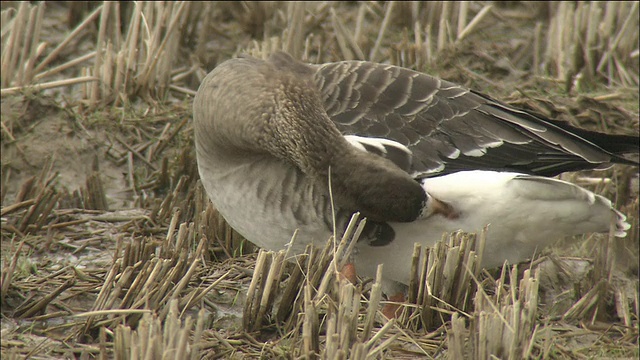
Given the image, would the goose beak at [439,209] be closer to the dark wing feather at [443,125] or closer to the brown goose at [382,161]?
the brown goose at [382,161]

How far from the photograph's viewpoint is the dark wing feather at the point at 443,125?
458 centimetres

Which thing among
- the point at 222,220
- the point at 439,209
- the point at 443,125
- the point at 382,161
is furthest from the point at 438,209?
the point at 222,220

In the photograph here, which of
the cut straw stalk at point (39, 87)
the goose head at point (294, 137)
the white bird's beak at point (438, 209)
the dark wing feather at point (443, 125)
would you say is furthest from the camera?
the cut straw stalk at point (39, 87)

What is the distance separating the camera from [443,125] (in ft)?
15.5

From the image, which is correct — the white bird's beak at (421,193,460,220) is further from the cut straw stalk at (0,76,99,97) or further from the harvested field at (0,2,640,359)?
the cut straw stalk at (0,76,99,97)

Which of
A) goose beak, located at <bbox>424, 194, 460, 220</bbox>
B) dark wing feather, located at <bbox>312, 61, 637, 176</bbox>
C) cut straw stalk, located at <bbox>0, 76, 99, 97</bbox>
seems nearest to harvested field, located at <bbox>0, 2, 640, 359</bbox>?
cut straw stalk, located at <bbox>0, 76, 99, 97</bbox>

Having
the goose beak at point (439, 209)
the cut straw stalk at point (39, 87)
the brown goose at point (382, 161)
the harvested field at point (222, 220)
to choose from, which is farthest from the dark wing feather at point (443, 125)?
the cut straw stalk at point (39, 87)

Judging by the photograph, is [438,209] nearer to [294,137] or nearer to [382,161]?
[382,161]

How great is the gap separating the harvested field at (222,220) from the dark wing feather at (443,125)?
482 mm

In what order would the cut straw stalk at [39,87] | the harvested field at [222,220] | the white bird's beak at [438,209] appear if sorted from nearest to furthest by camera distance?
the harvested field at [222,220] < the white bird's beak at [438,209] < the cut straw stalk at [39,87]

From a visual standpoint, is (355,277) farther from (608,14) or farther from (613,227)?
(608,14)

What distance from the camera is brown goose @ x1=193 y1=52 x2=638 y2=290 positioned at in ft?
13.8

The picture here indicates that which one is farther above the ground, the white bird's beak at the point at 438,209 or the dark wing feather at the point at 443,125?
the dark wing feather at the point at 443,125

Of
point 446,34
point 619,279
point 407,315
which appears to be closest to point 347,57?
point 446,34
